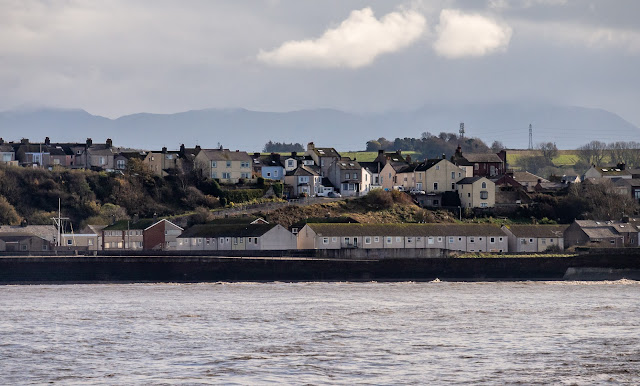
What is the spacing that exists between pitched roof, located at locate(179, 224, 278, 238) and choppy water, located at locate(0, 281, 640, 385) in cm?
1869

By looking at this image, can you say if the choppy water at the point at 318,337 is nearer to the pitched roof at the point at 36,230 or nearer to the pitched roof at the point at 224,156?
the pitched roof at the point at 36,230

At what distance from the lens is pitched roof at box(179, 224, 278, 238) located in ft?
278

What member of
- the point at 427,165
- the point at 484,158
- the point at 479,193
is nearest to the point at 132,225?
the point at 427,165

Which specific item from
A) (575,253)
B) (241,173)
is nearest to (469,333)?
(575,253)

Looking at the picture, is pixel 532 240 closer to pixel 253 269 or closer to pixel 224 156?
pixel 253 269

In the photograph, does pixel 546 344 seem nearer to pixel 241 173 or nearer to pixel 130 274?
pixel 130 274

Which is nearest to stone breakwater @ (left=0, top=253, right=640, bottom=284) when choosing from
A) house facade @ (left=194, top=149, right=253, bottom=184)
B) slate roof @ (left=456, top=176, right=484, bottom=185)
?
slate roof @ (left=456, top=176, right=484, bottom=185)

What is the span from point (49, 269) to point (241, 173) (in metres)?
46.2

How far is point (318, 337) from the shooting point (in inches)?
1618

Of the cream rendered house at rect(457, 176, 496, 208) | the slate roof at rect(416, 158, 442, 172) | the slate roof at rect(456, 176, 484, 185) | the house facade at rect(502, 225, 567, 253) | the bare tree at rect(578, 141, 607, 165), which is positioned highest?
the bare tree at rect(578, 141, 607, 165)

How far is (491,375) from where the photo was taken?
31828 millimetres

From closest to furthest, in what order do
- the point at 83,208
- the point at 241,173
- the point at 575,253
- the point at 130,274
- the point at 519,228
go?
the point at 130,274, the point at 575,253, the point at 519,228, the point at 83,208, the point at 241,173

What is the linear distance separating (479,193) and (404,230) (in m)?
23.9

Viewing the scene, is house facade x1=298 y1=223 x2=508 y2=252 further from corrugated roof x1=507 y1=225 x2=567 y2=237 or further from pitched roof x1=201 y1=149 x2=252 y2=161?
pitched roof x1=201 y1=149 x2=252 y2=161
